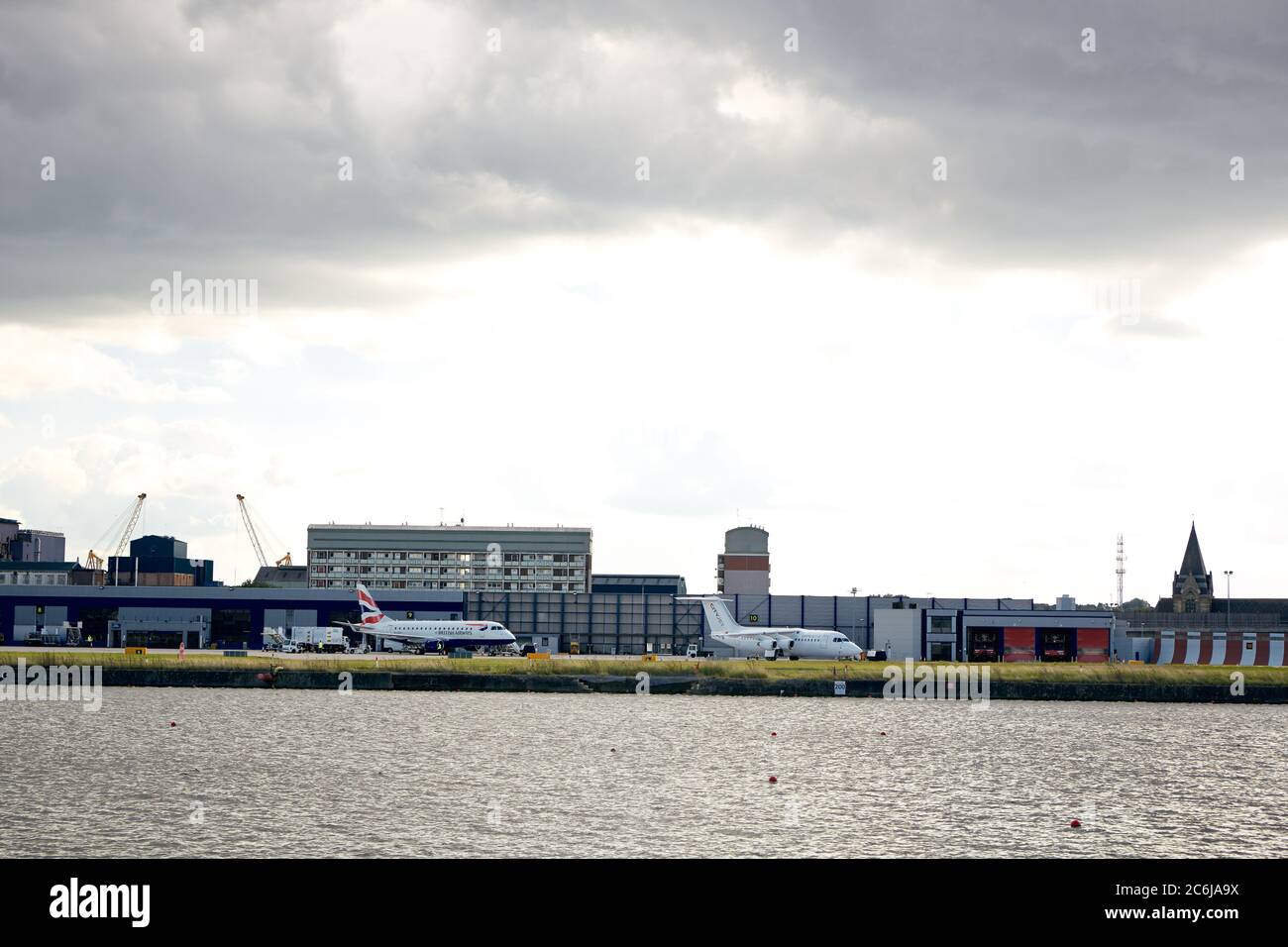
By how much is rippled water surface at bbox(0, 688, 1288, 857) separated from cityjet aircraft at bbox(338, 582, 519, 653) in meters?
69.1

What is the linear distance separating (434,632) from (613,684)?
55.3 m

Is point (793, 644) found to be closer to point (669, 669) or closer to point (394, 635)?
point (669, 669)

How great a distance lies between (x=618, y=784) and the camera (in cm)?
5878

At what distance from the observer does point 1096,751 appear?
7712 cm

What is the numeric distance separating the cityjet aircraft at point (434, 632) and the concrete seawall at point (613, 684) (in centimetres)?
4769

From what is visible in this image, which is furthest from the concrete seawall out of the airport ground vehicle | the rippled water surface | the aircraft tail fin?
the airport ground vehicle

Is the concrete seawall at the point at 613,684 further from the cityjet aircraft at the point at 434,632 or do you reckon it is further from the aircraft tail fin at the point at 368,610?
the aircraft tail fin at the point at 368,610

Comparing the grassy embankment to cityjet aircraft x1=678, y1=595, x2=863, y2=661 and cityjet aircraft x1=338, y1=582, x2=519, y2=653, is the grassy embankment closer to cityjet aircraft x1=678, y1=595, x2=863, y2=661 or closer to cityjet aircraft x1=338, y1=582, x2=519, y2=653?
cityjet aircraft x1=678, y1=595, x2=863, y2=661

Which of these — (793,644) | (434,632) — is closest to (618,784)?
(793,644)
